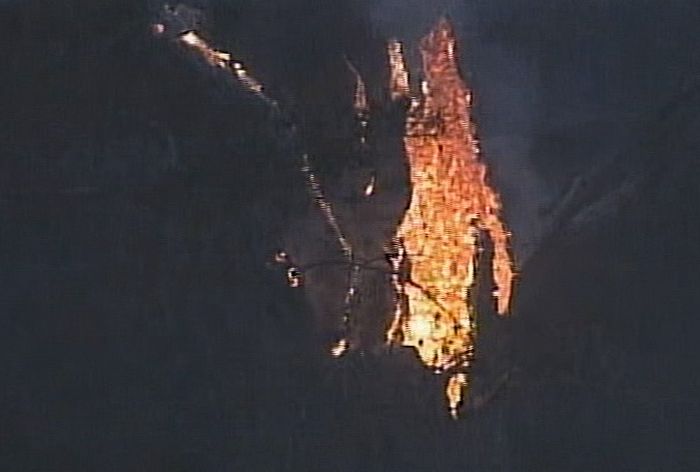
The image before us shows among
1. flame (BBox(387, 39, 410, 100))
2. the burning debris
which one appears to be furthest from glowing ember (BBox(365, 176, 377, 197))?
flame (BBox(387, 39, 410, 100))

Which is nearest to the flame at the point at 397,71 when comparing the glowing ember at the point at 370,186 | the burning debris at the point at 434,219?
the burning debris at the point at 434,219

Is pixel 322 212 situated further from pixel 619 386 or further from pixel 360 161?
pixel 619 386

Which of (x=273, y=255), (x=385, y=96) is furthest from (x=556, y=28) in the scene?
(x=273, y=255)

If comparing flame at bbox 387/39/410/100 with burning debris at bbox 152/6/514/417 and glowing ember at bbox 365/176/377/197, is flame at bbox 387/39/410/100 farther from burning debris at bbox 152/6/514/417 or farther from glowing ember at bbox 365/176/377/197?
glowing ember at bbox 365/176/377/197

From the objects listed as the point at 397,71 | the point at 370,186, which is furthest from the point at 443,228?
the point at 397,71

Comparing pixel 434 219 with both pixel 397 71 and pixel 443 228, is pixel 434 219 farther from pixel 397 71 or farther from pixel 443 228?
pixel 397 71

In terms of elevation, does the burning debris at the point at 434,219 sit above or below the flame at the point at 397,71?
below

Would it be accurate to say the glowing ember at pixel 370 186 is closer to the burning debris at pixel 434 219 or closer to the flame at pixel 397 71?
the burning debris at pixel 434 219
